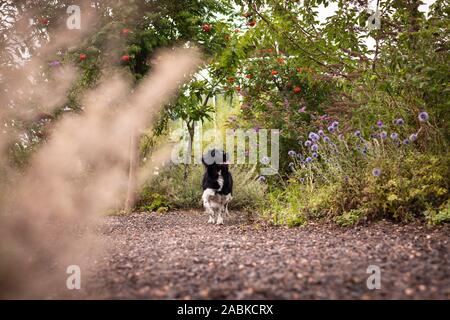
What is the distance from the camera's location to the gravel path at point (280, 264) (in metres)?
2.30

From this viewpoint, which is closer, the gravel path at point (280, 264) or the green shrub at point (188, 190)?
the gravel path at point (280, 264)

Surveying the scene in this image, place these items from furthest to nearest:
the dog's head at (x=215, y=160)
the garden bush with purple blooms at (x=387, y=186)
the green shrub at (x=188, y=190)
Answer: the green shrub at (x=188, y=190) < the dog's head at (x=215, y=160) < the garden bush with purple blooms at (x=387, y=186)

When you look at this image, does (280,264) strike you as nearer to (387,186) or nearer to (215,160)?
(387,186)

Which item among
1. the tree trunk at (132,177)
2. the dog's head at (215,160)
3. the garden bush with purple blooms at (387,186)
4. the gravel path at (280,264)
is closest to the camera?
the gravel path at (280,264)

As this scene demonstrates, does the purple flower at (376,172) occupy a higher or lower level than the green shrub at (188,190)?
higher

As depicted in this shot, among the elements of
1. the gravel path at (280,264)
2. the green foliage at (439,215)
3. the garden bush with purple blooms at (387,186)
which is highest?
the garden bush with purple blooms at (387,186)

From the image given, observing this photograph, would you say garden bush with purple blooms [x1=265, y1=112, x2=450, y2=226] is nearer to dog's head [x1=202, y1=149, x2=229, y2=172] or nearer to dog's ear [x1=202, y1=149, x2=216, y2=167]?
dog's head [x1=202, y1=149, x2=229, y2=172]

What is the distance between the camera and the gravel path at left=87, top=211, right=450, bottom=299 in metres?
2.30

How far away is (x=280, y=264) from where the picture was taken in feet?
9.57

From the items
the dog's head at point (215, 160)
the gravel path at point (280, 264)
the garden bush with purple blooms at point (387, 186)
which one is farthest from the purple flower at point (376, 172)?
the dog's head at point (215, 160)

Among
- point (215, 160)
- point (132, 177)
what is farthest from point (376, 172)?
point (132, 177)

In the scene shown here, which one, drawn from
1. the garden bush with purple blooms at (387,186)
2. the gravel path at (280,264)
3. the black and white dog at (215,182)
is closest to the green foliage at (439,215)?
the garden bush with purple blooms at (387,186)

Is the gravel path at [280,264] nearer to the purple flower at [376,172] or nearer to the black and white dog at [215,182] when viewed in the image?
the purple flower at [376,172]

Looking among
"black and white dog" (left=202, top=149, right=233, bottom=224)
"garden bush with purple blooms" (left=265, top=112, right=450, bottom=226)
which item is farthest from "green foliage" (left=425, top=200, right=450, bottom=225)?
"black and white dog" (left=202, top=149, right=233, bottom=224)
